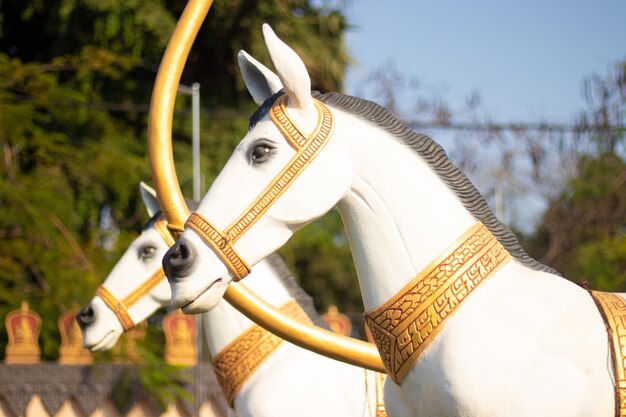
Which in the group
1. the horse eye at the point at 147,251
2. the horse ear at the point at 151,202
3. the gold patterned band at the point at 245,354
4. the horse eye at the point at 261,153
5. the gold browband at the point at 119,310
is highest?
the horse eye at the point at 261,153

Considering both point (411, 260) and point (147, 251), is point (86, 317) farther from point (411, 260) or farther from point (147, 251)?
point (411, 260)

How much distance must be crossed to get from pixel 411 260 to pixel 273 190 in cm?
43

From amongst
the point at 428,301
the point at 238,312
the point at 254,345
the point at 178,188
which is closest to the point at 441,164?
the point at 428,301

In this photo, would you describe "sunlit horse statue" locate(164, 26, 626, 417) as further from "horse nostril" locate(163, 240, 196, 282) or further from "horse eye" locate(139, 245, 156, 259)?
"horse eye" locate(139, 245, 156, 259)

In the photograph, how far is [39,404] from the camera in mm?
7828

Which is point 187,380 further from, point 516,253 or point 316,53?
point 316,53

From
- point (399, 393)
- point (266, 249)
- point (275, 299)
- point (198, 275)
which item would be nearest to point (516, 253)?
point (399, 393)

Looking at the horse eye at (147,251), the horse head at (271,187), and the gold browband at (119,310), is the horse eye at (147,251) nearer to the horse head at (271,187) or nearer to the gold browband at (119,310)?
the gold browband at (119,310)

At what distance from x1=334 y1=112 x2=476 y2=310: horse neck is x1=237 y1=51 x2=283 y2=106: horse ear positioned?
0.26m

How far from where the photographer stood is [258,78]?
3.09 metres

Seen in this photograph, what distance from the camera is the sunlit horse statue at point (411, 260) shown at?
8.48 ft

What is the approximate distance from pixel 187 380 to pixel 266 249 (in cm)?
569

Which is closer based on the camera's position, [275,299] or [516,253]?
[516,253]

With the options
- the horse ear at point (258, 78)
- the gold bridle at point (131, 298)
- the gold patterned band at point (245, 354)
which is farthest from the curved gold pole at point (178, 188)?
the gold bridle at point (131, 298)
